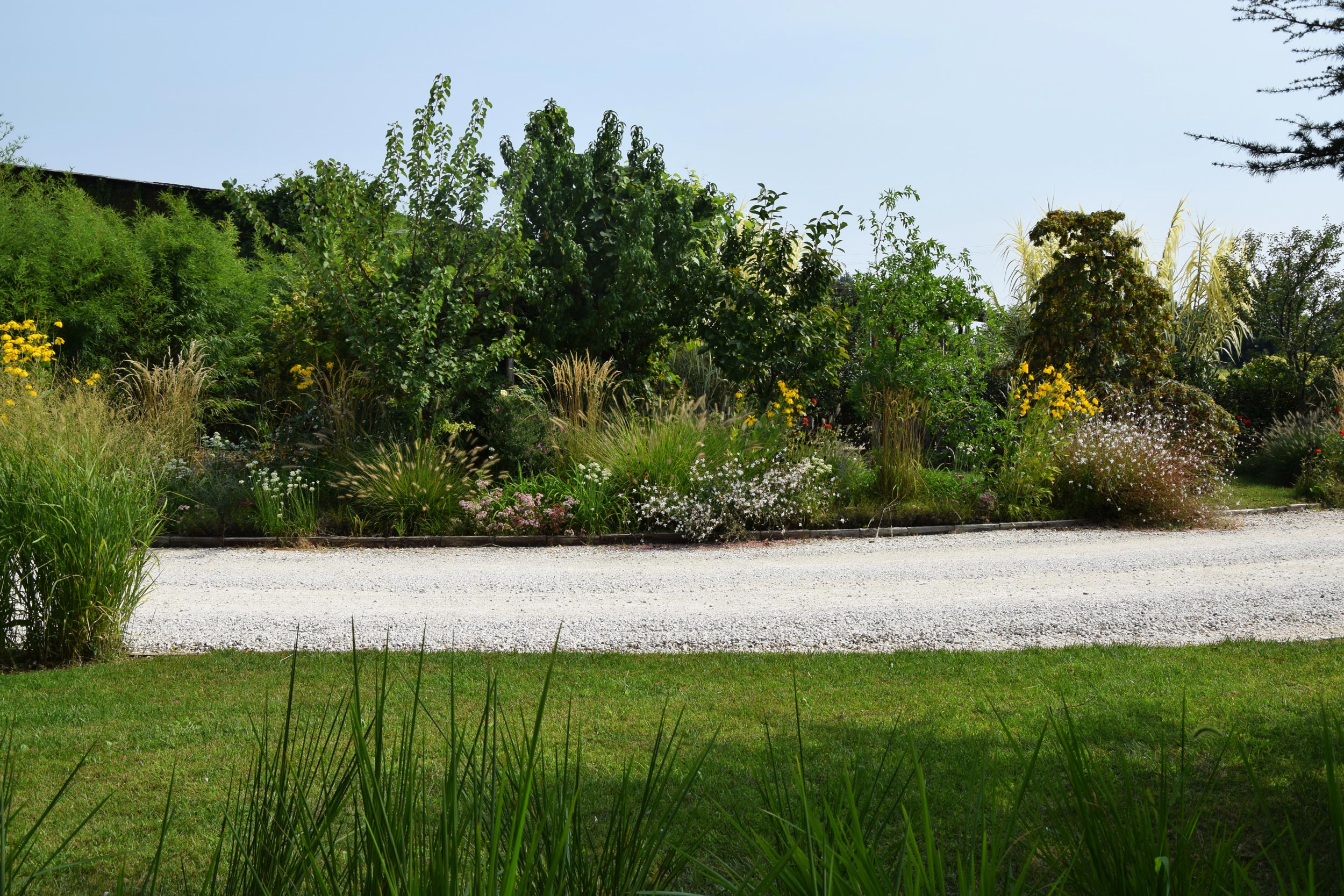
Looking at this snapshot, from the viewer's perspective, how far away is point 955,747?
12.1 ft

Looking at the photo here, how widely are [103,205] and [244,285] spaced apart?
6128mm

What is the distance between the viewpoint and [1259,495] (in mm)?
12711

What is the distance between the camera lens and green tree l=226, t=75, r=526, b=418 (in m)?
10.0

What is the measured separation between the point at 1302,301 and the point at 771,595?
16.5 m

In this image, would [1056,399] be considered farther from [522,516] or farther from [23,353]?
[23,353]

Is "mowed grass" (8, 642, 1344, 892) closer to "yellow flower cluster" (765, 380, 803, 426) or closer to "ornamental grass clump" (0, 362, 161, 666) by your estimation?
"ornamental grass clump" (0, 362, 161, 666)

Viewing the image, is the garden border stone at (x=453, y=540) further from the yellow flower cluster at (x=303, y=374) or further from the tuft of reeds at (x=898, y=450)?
the yellow flower cluster at (x=303, y=374)

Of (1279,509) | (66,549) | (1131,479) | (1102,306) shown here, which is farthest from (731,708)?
(1102,306)

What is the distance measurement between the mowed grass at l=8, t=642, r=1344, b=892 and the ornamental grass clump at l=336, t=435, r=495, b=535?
15.3ft

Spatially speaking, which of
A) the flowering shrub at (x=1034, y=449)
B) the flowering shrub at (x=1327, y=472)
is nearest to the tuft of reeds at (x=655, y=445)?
the flowering shrub at (x=1034, y=449)

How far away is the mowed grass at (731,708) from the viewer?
3.29 meters

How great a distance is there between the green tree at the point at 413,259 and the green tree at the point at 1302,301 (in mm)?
14692

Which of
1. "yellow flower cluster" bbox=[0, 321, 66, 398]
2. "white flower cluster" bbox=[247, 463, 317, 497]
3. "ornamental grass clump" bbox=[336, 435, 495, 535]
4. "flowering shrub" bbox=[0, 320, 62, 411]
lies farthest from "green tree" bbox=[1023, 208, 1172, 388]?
"yellow flower cluster" bbox=[0, 321, 66, 398]

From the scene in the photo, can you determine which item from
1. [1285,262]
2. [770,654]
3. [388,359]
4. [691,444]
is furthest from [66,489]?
[1285,262]
